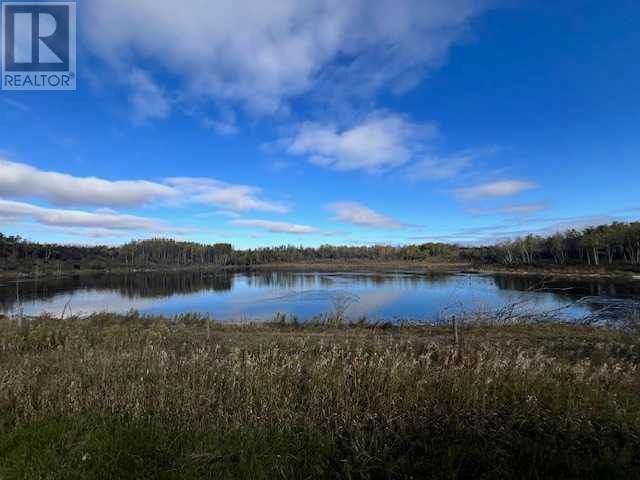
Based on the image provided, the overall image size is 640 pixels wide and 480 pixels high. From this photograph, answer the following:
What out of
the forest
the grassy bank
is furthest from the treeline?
the grassy bank

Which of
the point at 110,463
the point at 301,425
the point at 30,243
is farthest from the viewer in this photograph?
the point at 30,243

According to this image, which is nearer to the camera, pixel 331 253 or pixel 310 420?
pixel 310 420

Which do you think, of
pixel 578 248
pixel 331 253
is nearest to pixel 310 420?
pixel 578 248

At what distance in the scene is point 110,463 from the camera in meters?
2.99

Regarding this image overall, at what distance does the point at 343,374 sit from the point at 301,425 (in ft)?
3.50

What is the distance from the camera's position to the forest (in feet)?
264

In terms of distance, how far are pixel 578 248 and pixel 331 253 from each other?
341 ft

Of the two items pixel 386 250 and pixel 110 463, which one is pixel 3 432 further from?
pixel 386 250

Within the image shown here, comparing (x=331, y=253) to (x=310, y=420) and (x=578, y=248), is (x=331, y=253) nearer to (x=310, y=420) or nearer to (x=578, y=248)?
(x=578, y=248)

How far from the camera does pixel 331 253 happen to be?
172m

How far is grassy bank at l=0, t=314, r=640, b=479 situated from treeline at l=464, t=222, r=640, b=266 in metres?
83.8

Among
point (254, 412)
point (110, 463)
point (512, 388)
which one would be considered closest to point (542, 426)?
point (512, 388)

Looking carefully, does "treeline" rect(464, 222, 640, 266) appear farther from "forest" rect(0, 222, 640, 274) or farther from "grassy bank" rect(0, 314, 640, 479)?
"grassy bank" rect(0, 314, 640, 479)

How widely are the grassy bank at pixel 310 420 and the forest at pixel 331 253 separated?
84.6 meters
